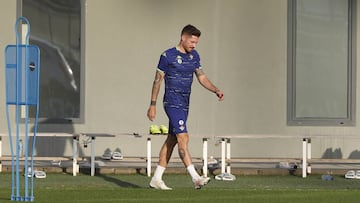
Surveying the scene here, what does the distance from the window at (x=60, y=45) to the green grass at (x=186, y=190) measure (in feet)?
5.25

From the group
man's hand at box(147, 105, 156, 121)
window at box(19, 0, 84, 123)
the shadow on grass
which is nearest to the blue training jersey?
man's hand at box(147, 105, 156, 121)

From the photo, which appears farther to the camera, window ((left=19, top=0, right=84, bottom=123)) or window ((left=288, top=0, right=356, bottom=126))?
window ((left=288, top=0, right=356, bottom=126))

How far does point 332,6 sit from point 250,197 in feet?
19.6

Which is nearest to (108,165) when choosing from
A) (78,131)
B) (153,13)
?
(78,131)

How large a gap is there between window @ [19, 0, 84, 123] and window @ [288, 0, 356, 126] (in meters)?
3.12

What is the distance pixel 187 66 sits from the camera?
1260cm

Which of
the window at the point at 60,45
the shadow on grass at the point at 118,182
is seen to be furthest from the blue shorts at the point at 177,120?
the window at the point at 60,45

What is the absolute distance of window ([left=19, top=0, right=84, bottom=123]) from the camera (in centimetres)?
1616

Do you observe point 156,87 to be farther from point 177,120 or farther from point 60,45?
point 60,45

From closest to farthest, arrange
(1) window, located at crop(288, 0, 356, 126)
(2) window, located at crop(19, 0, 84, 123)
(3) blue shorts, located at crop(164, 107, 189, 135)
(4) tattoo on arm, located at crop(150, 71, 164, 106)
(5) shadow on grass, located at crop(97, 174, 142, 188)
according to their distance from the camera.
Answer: (3) blue shorts, located at crop(164, 107, 189, 135) → (4) tattoo on arm, located at crop(150, 71, 164, 106) → (5) shadow on grass, located at crop(97, 174, 142, 188) → (2) window, located at crop(19, 0, 84, 123) → (1) window, located at crop(288, 0, 356, 126)

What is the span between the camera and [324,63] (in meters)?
16.9

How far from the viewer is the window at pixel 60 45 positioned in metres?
16.2

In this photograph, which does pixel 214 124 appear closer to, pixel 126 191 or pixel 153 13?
pixel 153 13

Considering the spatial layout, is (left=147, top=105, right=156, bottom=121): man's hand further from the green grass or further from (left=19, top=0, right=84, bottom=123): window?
(left=19, top=0, right=84, bottom=123): window
